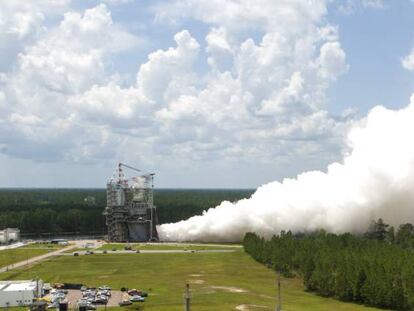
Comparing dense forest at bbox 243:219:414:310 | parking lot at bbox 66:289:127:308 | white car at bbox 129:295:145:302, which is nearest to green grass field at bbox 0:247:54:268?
parking lot at bbox 66:289:127:308

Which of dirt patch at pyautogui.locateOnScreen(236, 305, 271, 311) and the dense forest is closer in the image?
dirt patch at pyautogui.locateOnScreen(236, 305, 271, 311)

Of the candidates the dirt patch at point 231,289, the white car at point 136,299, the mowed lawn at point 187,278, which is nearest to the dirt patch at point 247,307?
the mowed lawn at point 187,278

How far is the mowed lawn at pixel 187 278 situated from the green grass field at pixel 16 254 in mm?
10489

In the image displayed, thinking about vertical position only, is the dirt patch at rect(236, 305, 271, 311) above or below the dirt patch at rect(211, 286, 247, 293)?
below

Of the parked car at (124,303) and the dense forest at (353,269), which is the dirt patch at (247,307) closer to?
the parked car at (124,303)

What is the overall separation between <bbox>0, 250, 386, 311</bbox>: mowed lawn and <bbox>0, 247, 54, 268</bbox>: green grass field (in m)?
10.5

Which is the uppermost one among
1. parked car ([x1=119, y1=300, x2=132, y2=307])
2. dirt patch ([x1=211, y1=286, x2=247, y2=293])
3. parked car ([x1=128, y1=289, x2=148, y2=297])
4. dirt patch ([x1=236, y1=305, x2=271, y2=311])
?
parked car ([x1=128, y1=289, x2=148, y2=297])

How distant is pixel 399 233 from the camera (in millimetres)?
170250

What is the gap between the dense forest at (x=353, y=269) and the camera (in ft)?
343

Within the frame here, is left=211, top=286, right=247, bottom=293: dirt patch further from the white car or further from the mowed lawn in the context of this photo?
the white car

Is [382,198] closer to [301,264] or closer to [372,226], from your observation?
[372,226]

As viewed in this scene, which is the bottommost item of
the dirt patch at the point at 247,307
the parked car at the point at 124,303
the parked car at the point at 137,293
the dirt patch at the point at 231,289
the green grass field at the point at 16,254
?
the dirt patch at the point at 247,307

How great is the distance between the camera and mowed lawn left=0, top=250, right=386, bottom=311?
10600 centimetres

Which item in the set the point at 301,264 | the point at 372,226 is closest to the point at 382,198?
the point at 372,226
